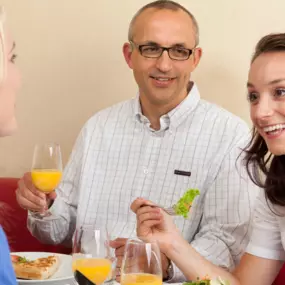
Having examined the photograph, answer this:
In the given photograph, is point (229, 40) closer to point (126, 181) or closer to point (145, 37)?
point (145, 37)

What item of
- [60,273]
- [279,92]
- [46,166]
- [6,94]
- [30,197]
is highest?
[279,92]

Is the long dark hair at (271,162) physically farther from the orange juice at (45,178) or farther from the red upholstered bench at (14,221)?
A: the red upholstered bench at (14,221)

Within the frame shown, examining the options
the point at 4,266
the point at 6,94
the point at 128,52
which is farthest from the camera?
the point at 128,52

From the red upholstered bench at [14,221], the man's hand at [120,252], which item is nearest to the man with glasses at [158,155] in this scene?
the red upholstered bench at [14,221]

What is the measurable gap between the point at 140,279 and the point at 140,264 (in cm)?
3

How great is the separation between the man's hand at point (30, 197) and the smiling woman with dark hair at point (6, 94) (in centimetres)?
69

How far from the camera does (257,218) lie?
71.8 inches

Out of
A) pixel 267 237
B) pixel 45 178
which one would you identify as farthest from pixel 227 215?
pixel 45 178

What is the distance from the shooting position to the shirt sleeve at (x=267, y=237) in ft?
5.84

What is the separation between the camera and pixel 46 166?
203cm

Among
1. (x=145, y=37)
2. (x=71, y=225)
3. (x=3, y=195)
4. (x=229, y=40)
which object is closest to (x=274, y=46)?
(x=145, y=37)

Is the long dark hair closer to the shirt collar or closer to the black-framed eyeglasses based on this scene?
the shirt collar

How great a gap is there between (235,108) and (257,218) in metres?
0.87

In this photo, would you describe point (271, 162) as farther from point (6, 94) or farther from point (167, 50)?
point (6, 94)
